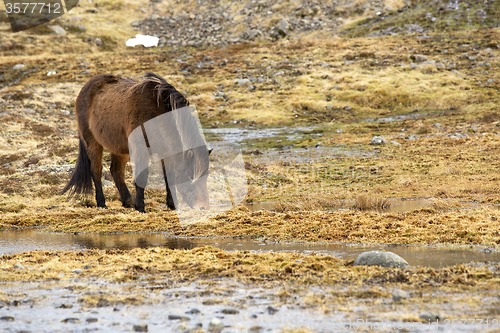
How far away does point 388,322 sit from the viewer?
11.2 feet

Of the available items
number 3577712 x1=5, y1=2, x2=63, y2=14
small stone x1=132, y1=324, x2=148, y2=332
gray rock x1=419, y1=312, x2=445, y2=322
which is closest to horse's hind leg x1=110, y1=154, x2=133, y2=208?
small stone x1=132, y1=324, x2=148, y2=332

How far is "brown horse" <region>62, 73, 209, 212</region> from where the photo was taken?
8742mm

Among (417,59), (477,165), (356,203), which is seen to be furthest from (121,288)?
(417,59)

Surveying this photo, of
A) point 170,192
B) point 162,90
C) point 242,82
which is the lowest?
point 242,82

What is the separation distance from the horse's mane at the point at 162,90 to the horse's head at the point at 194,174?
1041 millimetres

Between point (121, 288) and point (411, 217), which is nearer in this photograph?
point (121, 288)

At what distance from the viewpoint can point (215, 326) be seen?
11.1 feet

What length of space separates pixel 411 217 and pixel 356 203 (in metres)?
2.26

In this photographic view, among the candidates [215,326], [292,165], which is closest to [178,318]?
[215,326]

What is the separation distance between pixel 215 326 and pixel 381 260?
7.28 feet

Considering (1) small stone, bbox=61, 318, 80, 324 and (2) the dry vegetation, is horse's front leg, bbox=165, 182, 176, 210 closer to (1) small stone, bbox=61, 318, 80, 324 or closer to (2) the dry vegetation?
(2) the dry vegetation

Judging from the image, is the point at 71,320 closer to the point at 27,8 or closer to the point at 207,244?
the point at 207,244

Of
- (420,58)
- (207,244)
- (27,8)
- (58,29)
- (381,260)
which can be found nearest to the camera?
(381,260)

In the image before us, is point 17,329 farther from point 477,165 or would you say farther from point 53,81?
point 53,81
